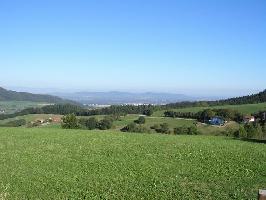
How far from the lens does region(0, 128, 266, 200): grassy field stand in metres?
16.2

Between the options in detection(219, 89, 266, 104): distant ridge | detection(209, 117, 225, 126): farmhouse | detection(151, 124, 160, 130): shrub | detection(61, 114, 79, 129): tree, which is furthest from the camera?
detection(219, 89, 266, 104): distant ridge

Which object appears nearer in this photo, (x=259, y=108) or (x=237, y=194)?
(x=237, y=194)

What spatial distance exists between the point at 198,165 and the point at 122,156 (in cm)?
459

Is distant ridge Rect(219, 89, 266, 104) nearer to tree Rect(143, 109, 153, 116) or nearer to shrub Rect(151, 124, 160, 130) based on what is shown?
tree Rect(143, 109, 153, 116)

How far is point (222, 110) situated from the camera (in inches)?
4065

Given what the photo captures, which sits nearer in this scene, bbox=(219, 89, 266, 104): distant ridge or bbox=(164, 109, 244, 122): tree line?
bbox=(164, 109, 244, 122): tree line

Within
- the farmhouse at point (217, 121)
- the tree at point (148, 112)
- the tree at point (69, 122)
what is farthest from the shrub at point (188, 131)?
the tree at point (148, 112)

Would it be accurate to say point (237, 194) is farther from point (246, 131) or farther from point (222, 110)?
point (222, 110)

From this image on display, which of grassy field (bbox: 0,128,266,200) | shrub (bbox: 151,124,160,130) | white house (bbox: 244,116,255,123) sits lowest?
shrub (bbox: 151,124,160,130)

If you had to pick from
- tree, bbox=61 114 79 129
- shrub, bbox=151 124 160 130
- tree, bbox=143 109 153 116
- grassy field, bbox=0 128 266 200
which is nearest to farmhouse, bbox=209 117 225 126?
shrub, bbox=151 124 160 130

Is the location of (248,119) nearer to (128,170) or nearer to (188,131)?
(188,131)

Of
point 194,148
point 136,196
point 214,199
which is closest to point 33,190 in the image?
point 136,196

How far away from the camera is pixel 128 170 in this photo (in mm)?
20375

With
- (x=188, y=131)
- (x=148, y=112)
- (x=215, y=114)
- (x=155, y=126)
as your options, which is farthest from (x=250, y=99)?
(x=188, y=131)
